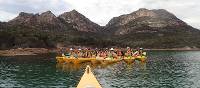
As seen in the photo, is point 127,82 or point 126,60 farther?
point 126,60

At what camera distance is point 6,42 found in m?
176

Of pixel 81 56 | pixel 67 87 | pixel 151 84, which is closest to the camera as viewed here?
pixel 67 87

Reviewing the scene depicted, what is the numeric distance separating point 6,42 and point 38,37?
24.5 m

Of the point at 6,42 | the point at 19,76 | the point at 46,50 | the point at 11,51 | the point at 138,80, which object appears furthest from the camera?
the point at 46,50

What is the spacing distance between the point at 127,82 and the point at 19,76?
21.9 metres

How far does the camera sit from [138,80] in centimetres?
6128

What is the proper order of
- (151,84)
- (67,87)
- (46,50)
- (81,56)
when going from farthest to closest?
(46,50) < (81,56) < (151,84) < (67,87)

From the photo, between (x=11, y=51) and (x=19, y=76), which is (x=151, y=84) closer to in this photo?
(x=19, y=76)

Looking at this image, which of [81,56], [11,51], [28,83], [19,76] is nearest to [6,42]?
[11,51]

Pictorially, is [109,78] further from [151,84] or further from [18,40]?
[18,40]

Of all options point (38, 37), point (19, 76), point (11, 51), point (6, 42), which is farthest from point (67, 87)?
point (38, 37)

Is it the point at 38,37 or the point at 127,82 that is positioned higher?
the point at 38,37

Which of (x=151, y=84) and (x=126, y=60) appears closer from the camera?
(x=151, y=84)

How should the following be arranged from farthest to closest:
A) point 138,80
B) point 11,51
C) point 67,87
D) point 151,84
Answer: point 11,51 → point 138,80 → point 151,84 → point 67,87
